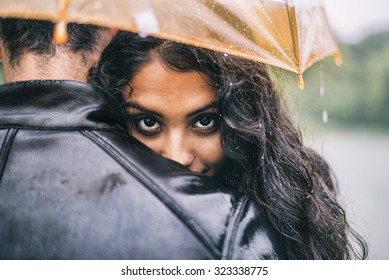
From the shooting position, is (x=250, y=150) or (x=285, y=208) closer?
(x=285, y=208)

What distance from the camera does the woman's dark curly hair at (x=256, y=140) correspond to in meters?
2.05

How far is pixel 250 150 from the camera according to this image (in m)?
2.20

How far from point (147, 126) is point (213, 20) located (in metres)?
0.64

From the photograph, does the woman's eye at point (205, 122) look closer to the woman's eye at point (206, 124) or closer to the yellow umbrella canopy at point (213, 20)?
the woman's eye at point (206, 124)

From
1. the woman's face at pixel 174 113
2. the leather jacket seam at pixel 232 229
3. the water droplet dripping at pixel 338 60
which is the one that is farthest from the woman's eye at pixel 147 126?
the water droplet dripping at pixel 338 60

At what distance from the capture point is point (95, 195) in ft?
4.60

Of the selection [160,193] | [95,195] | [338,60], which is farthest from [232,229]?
[338,60]

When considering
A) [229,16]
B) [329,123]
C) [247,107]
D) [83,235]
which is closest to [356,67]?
[329,123]

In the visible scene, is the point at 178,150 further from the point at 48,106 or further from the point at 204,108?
the point at 48,106

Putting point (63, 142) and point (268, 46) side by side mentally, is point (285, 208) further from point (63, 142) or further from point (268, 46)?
point (63, 142)

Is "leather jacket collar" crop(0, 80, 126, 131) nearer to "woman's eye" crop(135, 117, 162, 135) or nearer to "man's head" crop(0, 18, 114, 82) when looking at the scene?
"man's head" crop(0, 18, 114, 82)

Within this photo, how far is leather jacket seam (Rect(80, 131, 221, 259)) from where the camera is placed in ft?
4.58

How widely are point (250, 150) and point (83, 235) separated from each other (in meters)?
1.01
